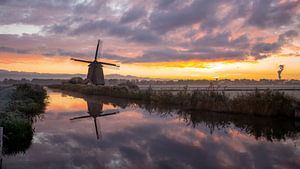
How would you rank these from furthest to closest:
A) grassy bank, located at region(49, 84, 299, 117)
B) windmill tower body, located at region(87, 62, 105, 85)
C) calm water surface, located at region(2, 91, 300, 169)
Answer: windmill tower body, located at region(87, 62, 105, 85), grassy bank, located at region(49, 84, 299, 117), calm water surface, located at region(2, 91, 300, 169)

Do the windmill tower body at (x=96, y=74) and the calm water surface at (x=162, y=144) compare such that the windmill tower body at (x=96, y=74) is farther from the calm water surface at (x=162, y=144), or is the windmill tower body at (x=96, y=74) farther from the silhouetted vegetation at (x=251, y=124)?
the calm water surface at (x=162, y=144)

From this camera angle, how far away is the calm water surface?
30.7 feet

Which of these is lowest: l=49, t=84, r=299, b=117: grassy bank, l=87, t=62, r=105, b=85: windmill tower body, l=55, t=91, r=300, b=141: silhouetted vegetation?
l=55, t=91, r=300, b=141: silhouetted vegetation

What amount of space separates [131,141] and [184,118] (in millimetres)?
7460

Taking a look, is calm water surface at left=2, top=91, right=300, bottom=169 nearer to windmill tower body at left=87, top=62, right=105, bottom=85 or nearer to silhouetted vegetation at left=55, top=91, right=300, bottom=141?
silhouetted vegetation at left=55, top=91, right=300, bottom=141

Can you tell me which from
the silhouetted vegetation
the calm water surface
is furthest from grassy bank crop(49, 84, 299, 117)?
the calm water surface

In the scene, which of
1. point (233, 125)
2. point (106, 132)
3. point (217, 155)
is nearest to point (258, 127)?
point (233, 125)

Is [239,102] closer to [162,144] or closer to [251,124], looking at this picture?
[251,124]

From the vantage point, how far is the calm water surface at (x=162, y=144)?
9344 millimetres

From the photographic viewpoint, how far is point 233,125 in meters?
16.7

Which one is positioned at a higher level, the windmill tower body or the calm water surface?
the windmill tower body

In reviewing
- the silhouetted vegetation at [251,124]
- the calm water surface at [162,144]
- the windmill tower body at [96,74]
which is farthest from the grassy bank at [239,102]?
the windmill tower body at [96,74]

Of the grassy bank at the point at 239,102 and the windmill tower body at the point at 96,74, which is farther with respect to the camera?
the windmill tower body at the point at 96,74

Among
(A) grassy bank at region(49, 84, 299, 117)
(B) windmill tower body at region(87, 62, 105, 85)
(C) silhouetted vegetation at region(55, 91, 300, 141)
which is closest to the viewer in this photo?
(C) silhouetted vegetation at region(55, 91, 300, 141)
